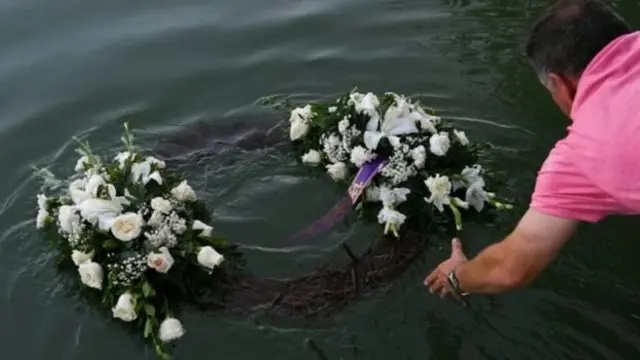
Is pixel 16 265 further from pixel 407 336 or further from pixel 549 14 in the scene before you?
pixel 549 14

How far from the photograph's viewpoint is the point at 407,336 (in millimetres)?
4051

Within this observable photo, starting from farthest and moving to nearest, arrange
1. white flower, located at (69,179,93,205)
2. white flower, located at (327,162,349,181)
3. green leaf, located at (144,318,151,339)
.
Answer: white flower, located at (327,162,349,181)
white flower, located at (69,179,93,205)
green leaf, located at (144,318,151,339)

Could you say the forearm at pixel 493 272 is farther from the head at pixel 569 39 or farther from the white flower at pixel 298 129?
the white flower at pixel 298 129

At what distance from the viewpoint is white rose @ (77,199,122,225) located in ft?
13.8

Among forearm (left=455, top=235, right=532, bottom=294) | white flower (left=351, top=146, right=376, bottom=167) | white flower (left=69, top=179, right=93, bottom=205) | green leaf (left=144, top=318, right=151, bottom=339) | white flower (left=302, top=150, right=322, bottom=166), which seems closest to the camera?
forearm (left=455, top=235, right=532, bottom=294)

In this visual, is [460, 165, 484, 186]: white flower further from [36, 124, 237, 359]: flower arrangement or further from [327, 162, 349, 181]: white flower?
[36, 124, 237, 359]: flower arrangement

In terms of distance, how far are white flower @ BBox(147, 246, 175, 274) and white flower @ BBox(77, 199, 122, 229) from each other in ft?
1.04

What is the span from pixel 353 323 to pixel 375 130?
3.51 feet

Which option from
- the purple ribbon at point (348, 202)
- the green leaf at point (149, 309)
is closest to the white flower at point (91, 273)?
the green leaf at point (149, 309)

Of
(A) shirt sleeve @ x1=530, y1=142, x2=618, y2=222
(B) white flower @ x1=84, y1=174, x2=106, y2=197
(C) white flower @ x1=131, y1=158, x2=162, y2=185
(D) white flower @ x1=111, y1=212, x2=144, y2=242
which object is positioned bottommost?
(D) white flower @ x1=111, y1=212, x2=144, y2=242

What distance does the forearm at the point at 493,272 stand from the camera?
3318 millimetres

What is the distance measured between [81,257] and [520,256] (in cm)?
203

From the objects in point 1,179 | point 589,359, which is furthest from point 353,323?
point 1,179

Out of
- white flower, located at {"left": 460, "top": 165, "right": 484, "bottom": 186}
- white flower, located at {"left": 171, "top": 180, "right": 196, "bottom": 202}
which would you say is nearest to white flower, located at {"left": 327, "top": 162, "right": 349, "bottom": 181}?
white flower, located at {"left": 460, "top": 165, "right": 484, "bottom": 186}
